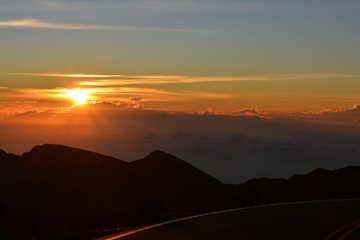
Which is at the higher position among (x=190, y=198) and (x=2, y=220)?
(x=190, y=198)

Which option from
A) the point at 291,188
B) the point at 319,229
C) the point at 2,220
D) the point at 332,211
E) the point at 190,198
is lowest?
the point at 319,229

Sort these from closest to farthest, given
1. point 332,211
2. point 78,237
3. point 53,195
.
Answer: point 78,237 < point 332,211 < point 53,195

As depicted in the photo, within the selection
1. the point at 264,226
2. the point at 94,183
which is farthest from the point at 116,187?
the point at 264,226

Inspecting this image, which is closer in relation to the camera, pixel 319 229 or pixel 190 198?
pixel 319 229

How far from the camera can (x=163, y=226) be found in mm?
19922

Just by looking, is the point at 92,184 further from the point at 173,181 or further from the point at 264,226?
the point at 264,226

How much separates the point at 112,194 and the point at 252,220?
61592 millimetres

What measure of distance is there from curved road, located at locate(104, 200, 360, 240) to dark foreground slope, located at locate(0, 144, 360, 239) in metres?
6.23

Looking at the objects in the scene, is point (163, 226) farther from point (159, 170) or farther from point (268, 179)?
point (159, 170)

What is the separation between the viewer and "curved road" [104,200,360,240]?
17.9m

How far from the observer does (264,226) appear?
21.0m

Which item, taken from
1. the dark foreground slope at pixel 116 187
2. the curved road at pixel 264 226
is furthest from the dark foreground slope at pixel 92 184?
the curved road at pixel 264 226

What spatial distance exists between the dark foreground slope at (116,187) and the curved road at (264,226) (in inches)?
A: 245

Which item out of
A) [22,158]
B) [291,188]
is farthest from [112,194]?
[22,158]
